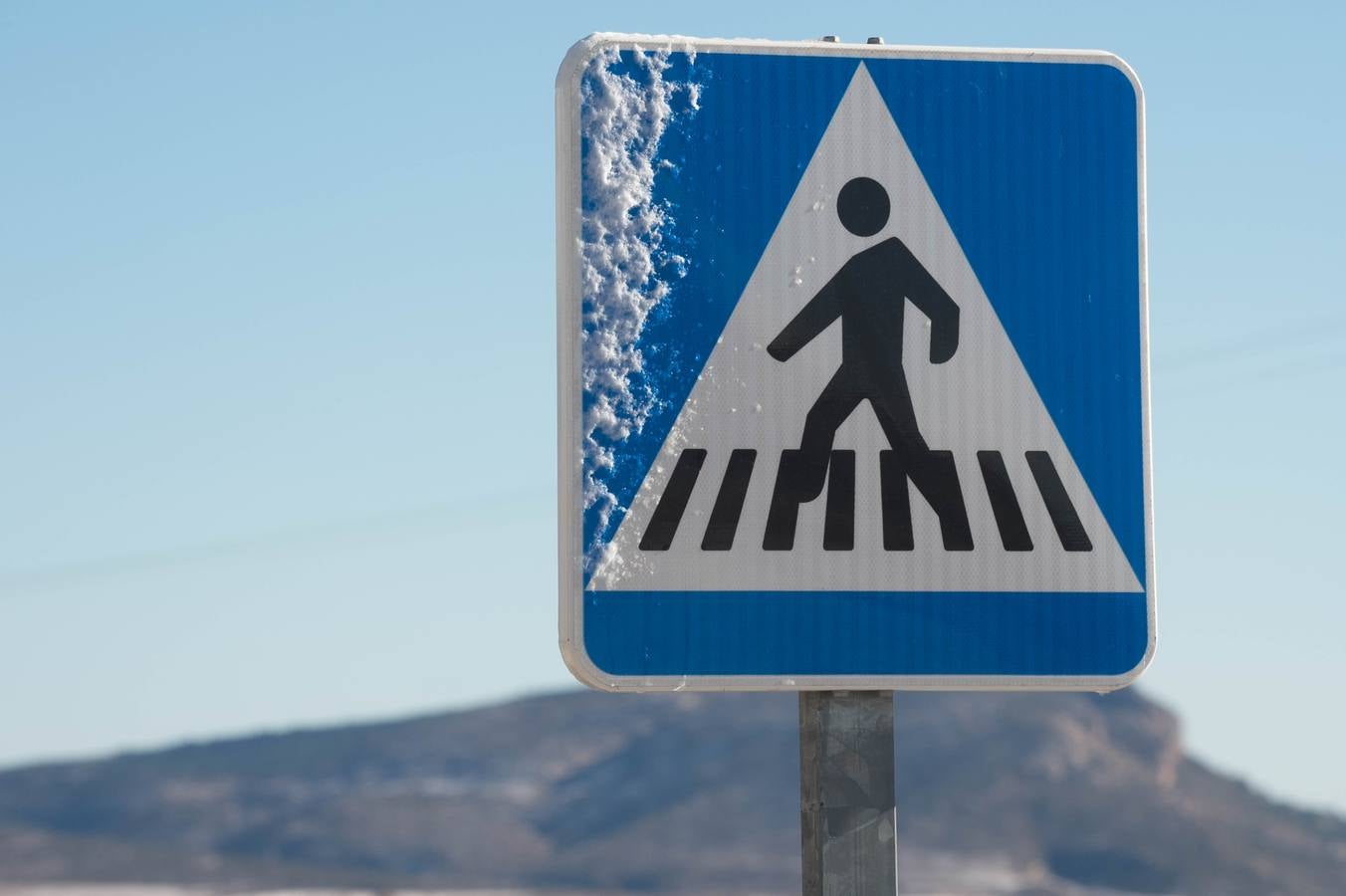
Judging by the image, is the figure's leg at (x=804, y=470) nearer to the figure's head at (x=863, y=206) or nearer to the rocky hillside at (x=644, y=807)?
the figure's head at (x=863, y=206)

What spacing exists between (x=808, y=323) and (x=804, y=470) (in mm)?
216

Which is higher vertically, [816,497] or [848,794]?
[816,497]

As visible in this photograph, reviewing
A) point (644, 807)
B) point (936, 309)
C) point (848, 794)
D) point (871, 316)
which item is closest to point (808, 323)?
point (871, 316)

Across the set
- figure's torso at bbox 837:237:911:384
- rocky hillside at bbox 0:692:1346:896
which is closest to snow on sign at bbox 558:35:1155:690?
figure's torso at bbox 837:237:911:384

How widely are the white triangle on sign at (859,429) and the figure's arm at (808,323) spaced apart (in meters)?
0.01

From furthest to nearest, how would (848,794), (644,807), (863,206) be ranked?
1. (644,807)
2. (863,206)
3. (848,794)

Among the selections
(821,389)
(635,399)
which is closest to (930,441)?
(821,389)

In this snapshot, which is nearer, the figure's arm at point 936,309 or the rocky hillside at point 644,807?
the figure's arm at point 936,309

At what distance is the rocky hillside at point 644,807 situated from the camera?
9756 cm

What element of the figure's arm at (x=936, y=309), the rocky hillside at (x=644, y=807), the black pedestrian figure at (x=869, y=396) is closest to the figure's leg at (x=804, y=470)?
the black pedestrian figure at (x=869, y=396)

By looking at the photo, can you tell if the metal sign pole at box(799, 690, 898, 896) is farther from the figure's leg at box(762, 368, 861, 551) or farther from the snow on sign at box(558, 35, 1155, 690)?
the figure's leg at box(762, 368, 861, 551)

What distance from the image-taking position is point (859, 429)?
2.81 meters

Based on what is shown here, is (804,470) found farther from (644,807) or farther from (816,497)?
(644,807)

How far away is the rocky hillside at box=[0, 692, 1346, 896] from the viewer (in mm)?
97562
